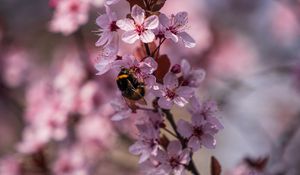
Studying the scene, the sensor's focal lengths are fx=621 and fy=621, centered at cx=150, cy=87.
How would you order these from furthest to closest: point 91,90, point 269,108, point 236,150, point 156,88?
1. point 269,108
2. point 236,150
3. point 91,90
4. point 156,88

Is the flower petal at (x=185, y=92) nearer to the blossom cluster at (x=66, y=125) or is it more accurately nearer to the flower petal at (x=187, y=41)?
the flower petal at (x=187, y=41)

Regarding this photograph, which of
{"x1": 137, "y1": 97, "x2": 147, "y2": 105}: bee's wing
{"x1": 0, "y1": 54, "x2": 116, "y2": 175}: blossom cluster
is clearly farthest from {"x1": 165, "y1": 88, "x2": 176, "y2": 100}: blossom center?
{"x1": 0, "y1": 54, "x2": 116, "y2": 175}: blossom cluster

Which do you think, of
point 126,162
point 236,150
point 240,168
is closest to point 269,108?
point 236,150

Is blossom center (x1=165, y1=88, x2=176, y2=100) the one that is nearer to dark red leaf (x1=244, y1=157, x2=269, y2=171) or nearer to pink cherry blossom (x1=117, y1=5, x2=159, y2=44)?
pink cherry blossom (x1=117, y1=5, x2=159, y2=44)

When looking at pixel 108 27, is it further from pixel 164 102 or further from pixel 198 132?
pixel 198 132

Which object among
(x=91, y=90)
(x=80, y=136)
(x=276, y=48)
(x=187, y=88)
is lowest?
(x=276, y=48)

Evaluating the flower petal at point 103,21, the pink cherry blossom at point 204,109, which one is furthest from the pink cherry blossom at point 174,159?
the flower petal at point 103,21

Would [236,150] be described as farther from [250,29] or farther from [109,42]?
[109,42]
